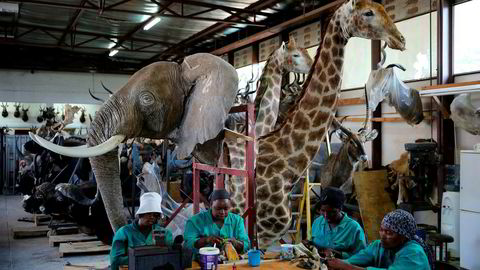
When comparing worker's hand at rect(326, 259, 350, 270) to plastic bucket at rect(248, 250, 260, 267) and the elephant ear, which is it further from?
the elephant ear

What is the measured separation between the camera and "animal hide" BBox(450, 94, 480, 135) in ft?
21.8

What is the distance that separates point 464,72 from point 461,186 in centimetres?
192

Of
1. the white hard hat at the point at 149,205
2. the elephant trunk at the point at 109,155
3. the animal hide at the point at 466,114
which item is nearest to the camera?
the elephant trunk at the point at 109,155

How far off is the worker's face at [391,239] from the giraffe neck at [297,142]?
1017 mm

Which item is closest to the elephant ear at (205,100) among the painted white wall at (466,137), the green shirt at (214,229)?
the green shirt at (214,229)

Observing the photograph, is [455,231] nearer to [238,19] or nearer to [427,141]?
[427,141]

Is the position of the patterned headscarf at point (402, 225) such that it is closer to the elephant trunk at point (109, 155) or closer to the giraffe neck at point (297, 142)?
the giraffe neck at point (297, 142)

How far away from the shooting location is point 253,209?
13.6ft

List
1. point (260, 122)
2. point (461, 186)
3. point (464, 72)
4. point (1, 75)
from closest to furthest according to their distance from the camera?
point (260, 122)
point (461, 186)
point (464, 72)
point (1, 75)

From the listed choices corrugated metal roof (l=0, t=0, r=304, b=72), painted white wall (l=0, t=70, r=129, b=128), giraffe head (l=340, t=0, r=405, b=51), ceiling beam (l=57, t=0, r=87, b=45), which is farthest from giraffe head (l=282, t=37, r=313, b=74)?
painted white wall (l=0, t=70, r=129, b=128)

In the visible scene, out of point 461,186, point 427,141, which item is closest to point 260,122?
point 461,186

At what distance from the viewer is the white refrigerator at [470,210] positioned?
20.4 ft

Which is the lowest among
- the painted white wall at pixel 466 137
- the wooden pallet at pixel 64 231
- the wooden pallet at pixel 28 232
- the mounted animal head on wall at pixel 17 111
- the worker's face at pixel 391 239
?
the wooden pallet at pixel 28 232


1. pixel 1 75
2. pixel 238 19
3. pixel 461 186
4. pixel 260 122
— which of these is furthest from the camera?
pixel 1 75
